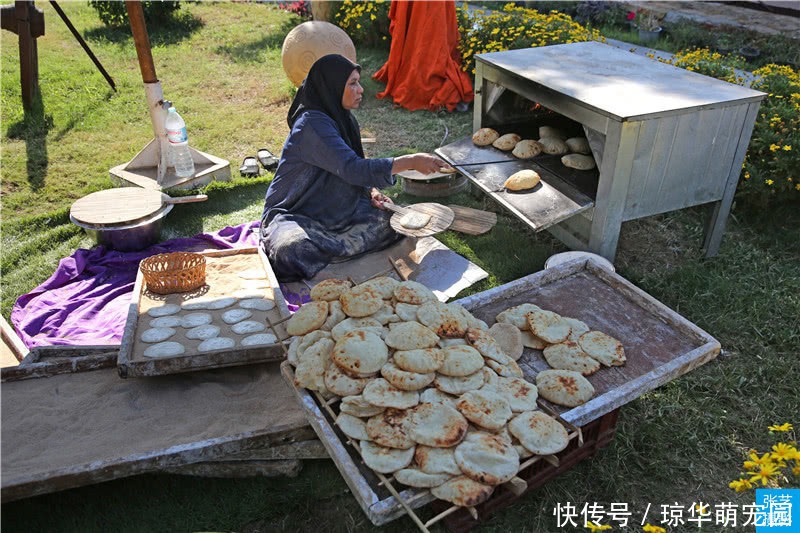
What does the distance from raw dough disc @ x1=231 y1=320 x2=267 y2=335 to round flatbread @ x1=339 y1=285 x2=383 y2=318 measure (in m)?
0.77

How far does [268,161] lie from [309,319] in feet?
12.8

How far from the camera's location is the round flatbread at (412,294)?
284cm

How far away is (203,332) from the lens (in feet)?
10.9

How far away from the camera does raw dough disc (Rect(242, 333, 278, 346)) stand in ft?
10.4

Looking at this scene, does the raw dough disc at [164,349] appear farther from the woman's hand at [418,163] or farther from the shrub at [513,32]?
the shrub at [513,32]

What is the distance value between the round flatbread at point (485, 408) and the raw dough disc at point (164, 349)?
163cm

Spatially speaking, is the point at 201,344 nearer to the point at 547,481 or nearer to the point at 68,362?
the point at 68,362

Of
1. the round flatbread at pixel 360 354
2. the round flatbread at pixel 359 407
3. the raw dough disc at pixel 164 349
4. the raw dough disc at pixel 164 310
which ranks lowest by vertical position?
the raw dough disc at pixel 164 310

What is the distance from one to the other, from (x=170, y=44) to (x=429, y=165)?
27.9ft

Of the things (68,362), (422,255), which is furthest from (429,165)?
(68,362)

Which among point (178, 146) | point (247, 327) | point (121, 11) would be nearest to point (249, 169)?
point (178, 146)

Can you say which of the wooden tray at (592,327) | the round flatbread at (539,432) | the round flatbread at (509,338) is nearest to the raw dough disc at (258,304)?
the wooden tray at (592,327)

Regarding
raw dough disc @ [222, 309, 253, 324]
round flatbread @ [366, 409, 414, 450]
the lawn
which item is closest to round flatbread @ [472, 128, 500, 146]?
the lawn

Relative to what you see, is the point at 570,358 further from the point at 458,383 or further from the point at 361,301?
the point at 361,301
